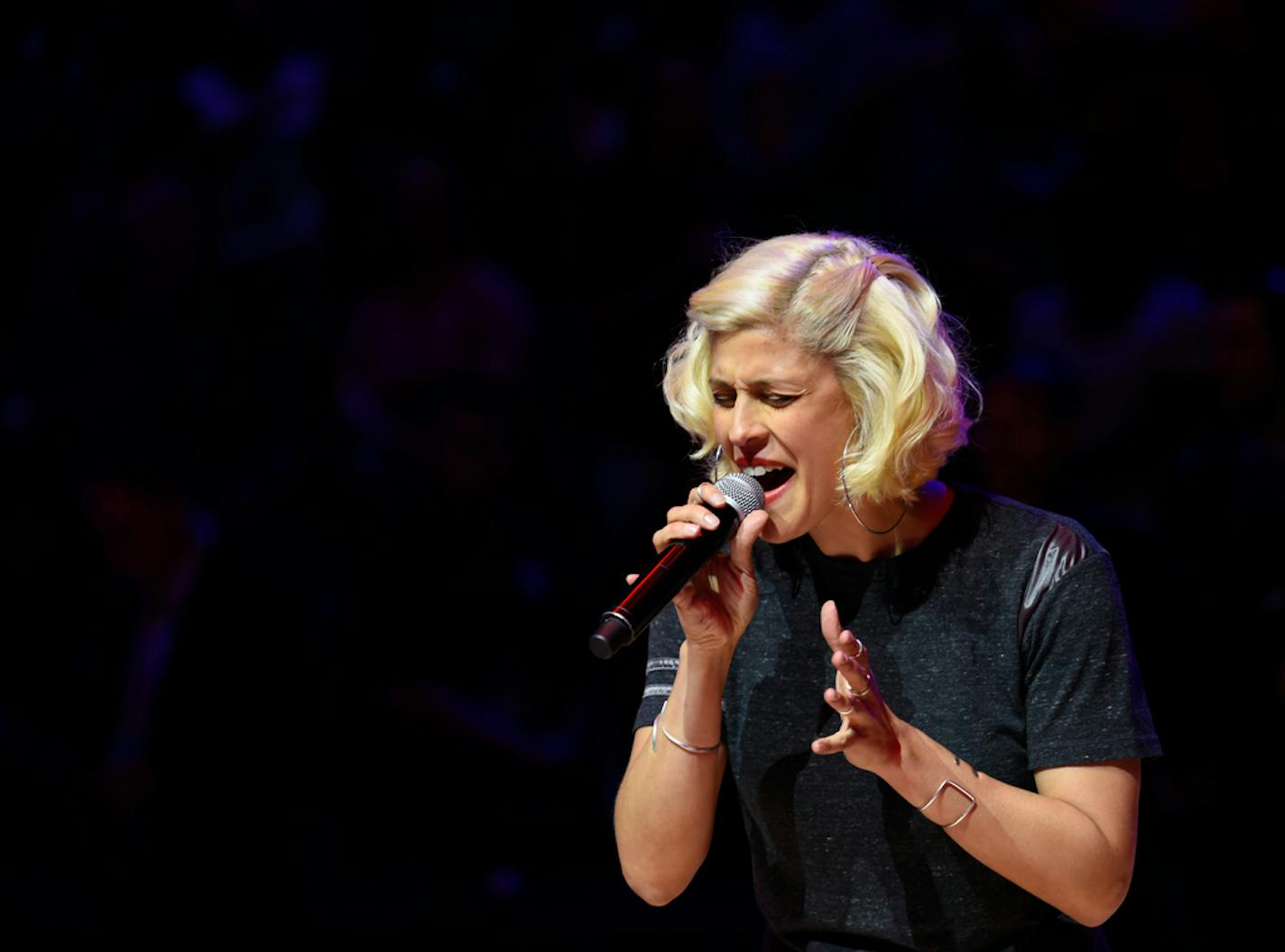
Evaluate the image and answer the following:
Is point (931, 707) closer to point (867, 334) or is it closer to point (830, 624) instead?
point (830, 624)

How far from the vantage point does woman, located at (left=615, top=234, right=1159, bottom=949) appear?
1.35 m

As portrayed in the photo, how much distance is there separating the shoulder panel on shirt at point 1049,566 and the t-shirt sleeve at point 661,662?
1.24 feet

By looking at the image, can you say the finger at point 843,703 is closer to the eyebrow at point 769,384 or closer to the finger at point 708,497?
the finger at point 708,497

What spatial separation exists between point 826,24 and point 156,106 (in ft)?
6.65

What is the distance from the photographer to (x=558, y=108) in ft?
12.6

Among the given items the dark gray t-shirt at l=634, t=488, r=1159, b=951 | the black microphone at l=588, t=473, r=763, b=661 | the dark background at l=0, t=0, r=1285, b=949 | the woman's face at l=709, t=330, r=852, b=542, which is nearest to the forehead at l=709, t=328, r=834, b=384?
the woman's face at l=709, t=330, r=852, b=542

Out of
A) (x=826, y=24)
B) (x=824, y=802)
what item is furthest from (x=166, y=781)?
(x=826, y=24)

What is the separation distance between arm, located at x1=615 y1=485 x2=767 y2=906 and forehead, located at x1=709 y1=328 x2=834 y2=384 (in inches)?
7.6

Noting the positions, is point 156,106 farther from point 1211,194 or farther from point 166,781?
point 1211,194

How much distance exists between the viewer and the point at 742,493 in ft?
4.41

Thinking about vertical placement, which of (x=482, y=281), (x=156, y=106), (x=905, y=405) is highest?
(x=156, y=106)

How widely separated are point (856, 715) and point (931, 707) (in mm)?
262

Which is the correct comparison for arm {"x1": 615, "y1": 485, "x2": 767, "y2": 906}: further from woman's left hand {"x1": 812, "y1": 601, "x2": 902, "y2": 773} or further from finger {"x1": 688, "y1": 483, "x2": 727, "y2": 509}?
woman's left hand {"x1": 812, "y1": 601, "x2": 902, "y2": 773}

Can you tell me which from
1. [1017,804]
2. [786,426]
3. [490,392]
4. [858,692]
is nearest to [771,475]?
[786,426]
